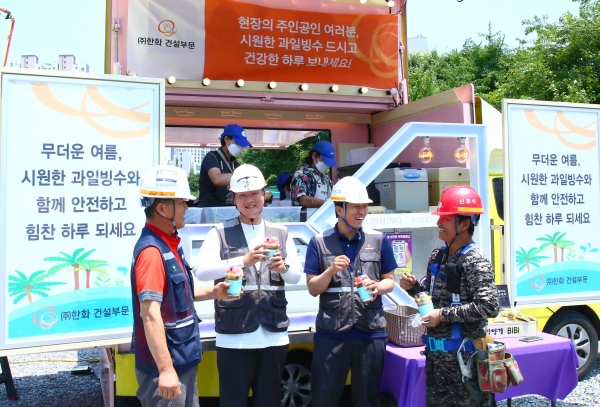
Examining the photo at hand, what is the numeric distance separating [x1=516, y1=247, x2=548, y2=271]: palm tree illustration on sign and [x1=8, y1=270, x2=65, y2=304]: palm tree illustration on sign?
373 centimetres

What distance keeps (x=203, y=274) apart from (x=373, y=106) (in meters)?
4.56

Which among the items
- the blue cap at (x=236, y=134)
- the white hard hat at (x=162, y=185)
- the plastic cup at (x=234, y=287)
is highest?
the blue cap at (x=236, y=134)

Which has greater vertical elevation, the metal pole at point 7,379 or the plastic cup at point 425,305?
the plastic cup at point 425,305

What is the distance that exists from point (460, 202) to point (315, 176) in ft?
9.35

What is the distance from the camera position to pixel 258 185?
3.37 metres

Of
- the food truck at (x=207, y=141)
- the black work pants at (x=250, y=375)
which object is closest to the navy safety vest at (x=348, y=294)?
the black work pants at (x=250, y=375)

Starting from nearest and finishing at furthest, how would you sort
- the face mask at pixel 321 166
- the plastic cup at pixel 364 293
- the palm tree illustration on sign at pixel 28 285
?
the plastic cup at pixel 364 293 < the palm tree illustration on sign at pixel 28 285 < the face mask at pixel 321 166

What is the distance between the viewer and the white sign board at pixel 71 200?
3.57 meters

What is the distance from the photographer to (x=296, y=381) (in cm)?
428

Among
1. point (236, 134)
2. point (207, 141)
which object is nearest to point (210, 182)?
point (236, 134)

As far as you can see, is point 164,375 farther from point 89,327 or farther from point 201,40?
point 201,40

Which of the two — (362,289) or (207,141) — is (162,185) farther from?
(207,141)

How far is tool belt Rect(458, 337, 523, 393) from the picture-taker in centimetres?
306

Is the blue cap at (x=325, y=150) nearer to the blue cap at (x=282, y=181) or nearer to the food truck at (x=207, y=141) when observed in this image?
the food truck at (x=207, y=141)
